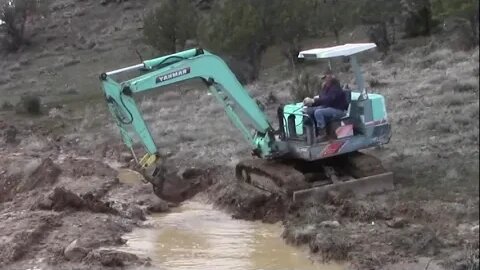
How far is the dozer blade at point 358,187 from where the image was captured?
42.2ft

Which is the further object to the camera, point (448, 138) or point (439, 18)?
point (439, 18)

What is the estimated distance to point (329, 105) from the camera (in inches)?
524

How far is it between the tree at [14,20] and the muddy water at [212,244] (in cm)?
4586

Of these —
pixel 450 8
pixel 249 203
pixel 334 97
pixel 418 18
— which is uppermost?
pixel 450 8

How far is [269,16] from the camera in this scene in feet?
120

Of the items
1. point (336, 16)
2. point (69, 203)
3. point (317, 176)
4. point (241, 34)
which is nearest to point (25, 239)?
point (69, 203)

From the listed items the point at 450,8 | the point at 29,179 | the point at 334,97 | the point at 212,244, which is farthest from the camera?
the point at 450,8

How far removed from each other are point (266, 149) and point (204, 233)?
2103 millimetres

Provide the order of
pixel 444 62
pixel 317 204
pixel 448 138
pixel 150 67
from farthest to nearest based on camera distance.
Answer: pixel 444 62 → pixel 448 138 → pixel 150 67 → pixel 317 204

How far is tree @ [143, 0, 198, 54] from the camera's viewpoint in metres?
41.9

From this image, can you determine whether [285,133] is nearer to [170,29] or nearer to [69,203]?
[69,203]

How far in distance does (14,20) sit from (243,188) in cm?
4669

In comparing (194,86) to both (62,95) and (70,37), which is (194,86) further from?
(70,37)

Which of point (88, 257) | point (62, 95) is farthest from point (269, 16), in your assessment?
point (88, 257)
